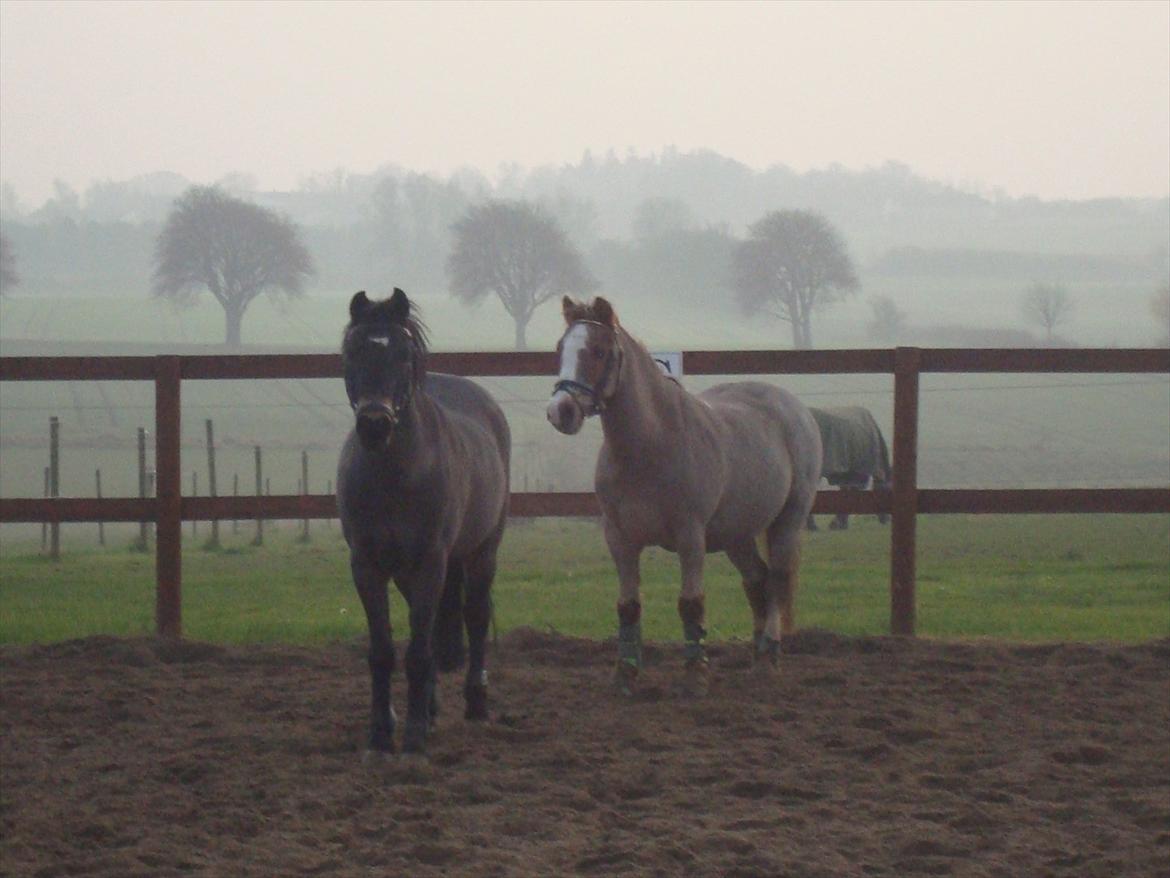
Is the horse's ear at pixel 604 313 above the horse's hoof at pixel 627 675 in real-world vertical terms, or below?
above

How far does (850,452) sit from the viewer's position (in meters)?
19.5

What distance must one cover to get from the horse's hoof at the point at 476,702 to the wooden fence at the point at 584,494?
6.38 feet

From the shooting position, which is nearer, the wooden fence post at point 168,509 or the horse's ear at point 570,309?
the horse's ear at point 570,309

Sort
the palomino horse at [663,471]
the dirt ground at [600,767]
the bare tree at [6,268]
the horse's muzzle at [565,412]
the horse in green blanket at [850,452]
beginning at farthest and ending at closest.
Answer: the bare tree at [6,268], the horse in green blanket at [850,452], the palomino horse at [663,471], the horse's muzzle at [565,412], the dirt ground at [600,767]

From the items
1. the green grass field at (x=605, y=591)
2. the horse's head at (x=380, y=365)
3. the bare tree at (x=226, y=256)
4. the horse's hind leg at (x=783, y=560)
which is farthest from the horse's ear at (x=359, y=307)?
the bare tree at (x=226, y=256)

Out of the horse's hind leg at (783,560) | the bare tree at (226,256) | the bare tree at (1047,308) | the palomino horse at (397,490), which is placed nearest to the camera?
the palomino horse at (397,490)

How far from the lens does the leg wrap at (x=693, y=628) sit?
6289 mm

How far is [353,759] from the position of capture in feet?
17.1

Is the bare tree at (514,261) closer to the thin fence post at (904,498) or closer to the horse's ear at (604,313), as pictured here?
the thin fence post at (904,498)

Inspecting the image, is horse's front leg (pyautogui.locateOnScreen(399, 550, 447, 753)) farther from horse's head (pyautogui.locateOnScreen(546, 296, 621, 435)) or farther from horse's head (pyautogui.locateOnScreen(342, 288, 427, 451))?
horse's head (pyautogui.locateOnScreen(546, 296, 621, 435))

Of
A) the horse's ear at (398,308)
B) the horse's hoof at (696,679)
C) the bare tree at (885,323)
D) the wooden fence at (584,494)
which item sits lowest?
the horse's hoof at (696,679)

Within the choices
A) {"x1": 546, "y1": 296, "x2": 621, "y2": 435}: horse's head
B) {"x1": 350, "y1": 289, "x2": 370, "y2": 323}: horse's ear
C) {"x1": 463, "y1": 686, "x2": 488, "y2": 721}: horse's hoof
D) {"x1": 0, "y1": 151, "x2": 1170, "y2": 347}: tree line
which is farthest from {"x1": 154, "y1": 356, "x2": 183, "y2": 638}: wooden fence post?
{"x1": 0, "y1": 151, "x2": 1170, "y2": 347}: tree line

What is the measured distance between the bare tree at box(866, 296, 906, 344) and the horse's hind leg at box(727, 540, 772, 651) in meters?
43.5

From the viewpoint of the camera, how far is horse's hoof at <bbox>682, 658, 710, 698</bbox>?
6258 mm
